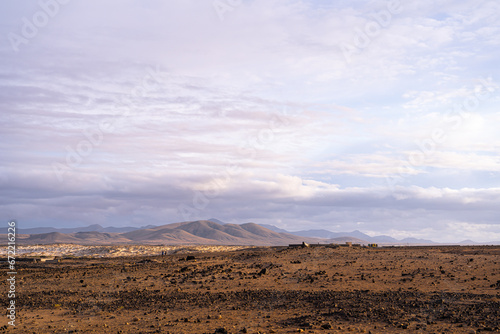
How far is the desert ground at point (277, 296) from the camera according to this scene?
19.4 meters

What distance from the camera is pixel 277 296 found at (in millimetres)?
26203

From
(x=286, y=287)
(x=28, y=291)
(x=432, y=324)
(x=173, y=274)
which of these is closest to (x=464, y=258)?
(x=286, y=287)

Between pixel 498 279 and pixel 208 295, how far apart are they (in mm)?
20583

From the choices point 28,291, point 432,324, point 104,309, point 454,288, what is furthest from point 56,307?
point 454,288

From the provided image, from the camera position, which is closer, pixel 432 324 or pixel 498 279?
pixel 432 324

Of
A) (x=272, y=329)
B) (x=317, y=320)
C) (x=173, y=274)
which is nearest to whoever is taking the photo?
Result: (x=272, y=329)

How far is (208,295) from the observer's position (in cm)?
2786

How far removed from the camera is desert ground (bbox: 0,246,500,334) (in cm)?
1944

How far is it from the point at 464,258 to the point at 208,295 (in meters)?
24.9

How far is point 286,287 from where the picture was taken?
2998 cm

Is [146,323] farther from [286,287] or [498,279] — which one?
[498,279]

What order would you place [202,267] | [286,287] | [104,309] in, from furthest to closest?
[202,267] → [286,287] → [104,309]

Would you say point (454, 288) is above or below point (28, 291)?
above

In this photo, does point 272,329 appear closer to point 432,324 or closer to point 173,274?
point 432,324
